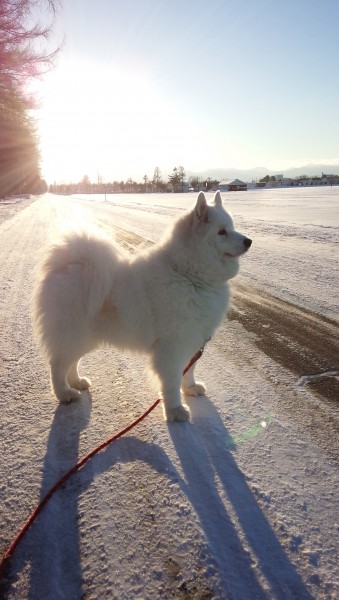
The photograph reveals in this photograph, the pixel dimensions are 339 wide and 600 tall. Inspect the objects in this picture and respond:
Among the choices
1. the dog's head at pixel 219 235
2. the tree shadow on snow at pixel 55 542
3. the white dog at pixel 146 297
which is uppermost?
the dog's head at pixel 219 235

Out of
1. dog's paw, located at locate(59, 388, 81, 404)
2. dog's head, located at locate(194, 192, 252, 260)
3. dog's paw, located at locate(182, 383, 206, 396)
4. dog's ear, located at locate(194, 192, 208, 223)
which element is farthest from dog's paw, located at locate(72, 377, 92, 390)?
dog's ear, located at locate(194, 192, 208, 223)

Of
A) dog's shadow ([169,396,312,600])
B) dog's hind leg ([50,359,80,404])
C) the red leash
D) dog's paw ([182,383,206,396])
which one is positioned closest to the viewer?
dog's shadow ([169,396,312,600])

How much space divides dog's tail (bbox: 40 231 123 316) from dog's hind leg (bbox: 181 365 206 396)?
1056mm

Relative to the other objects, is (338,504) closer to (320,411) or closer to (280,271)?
(320,411)

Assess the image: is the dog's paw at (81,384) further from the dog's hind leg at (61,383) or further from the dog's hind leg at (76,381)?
the dog's hind leg at (61,383)

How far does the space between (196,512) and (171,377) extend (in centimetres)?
107

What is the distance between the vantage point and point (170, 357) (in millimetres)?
2807

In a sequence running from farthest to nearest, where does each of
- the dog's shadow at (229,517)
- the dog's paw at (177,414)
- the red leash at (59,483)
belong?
the dog's paw at (177,414), the red leash at (59,483), the dog's shadow at (229,517)

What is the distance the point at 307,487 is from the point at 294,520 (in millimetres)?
263

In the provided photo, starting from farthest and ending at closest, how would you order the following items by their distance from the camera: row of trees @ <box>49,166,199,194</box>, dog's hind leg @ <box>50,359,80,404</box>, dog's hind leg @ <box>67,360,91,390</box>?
row of trees @ <box>49,166,199,194</box>
dog's hind leg @ <box>67,360,91,390</box>
dog's hind leg @ <box>50,359,80,404</box>

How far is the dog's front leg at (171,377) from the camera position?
110 inches

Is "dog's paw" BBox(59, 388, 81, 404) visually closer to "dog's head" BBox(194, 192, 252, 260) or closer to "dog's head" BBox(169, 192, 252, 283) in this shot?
"dog's head" BBox(169, 192, 252, 283)

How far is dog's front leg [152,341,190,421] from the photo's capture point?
2.79 metres

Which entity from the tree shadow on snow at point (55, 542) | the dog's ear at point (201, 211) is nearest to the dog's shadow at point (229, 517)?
the tree shadow on snow at point (55, 542)
